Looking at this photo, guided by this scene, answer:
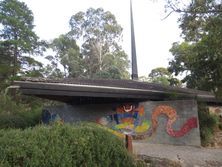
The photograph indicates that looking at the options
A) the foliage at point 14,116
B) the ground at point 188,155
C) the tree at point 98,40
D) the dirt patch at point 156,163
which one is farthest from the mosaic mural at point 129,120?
the tree at point 98,40

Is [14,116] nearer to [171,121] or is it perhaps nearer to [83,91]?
[83,91]

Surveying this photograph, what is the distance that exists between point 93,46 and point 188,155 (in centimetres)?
3222

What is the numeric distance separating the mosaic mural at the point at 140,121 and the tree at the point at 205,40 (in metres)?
2.15

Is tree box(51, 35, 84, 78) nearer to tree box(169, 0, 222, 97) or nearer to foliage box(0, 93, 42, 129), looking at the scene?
foliage box(0, 93, 42, 129)

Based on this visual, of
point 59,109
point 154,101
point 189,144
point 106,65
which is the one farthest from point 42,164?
point 106,65

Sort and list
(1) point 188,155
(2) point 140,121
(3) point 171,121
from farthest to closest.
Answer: (2) point 140,121, (3) point 171,121, (1) point 188,155

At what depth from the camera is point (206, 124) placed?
12016 millimetres

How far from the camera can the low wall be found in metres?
11.3

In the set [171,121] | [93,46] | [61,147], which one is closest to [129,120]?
[171,121]

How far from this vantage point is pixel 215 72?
1192 centimetres

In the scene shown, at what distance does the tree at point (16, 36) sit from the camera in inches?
988

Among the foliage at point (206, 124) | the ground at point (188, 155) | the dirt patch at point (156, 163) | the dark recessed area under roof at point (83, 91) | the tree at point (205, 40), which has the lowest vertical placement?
the ground at point (188, 155)

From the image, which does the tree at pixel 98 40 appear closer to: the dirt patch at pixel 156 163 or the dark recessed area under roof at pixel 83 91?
the dark recessed area under roof at pixel 83 91

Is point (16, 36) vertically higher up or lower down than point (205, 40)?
higher up
